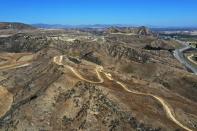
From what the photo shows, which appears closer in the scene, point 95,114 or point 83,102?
point 95,114

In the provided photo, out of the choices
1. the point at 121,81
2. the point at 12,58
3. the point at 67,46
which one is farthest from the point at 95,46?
the point at 121,81

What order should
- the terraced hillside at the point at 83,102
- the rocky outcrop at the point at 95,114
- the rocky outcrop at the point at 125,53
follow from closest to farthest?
the rocky outcrop at the point at 95,114, the terraced hillside at the point at 83,102, the rocky outcrop at the point at 125,53

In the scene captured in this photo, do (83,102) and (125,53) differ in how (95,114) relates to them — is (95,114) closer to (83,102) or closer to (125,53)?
(83,102)

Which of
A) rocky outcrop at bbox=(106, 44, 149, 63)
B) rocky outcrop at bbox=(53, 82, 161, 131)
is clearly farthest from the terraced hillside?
rocky outcrop at bbox=(106, 44, 149, 63)

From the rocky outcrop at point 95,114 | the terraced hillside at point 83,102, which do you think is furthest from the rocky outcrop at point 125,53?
Result: the rocky outcrop at point 95,114

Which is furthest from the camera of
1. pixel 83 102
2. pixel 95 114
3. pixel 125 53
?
pixel 125 53

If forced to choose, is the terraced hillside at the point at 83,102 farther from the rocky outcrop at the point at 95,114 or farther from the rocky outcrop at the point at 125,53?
the rocky outcrop at the point at 125,53

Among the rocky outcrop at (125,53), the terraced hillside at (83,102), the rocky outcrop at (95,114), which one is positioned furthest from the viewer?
the rocky outcrop at (125,53)

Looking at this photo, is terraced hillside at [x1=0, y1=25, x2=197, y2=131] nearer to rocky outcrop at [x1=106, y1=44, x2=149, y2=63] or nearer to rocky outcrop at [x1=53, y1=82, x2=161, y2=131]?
rocky outcrop at [x1=53, y1=82, x2=161, y2=131]

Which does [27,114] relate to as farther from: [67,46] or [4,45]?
[4,45]

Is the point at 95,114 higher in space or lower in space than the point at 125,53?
higher

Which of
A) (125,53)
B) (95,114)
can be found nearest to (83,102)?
(95,114)

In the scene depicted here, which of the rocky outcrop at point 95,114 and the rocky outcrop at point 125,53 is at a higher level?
the rocky outcrop at point 95,114
